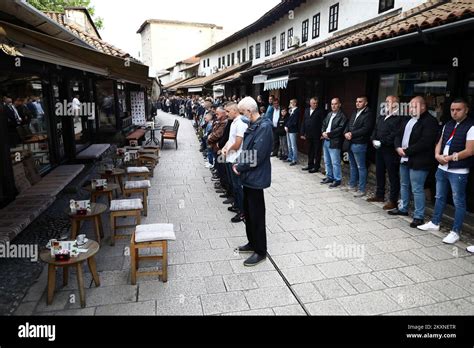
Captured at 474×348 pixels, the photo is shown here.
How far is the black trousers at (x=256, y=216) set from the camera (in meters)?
4.27

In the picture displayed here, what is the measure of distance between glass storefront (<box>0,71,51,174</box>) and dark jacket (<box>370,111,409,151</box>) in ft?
21.5

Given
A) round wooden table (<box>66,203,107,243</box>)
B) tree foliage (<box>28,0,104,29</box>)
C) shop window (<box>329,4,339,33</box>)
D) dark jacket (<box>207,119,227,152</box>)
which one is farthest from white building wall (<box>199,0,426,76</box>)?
tree foliage (<box>28,0,104,29</box>)

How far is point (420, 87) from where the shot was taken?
689 centimetres

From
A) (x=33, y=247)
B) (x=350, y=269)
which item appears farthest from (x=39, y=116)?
(x=350, y=269)

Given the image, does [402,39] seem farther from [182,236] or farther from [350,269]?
[182,236]

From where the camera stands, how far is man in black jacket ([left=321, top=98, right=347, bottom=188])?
7.64 metres

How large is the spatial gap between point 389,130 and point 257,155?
3.13 metres

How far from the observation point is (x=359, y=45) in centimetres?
646

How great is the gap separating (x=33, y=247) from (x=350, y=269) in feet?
14.2

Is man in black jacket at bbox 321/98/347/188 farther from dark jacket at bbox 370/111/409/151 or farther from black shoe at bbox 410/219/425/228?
black shoe at bbox 410/219/425/228

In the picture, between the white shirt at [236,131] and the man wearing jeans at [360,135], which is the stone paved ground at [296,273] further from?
the white shirt at [236,131]

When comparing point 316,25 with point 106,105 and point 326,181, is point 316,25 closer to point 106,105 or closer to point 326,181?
point 326,181

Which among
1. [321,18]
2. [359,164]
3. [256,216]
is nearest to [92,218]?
[256,216]
